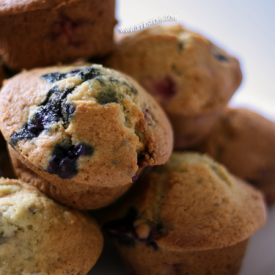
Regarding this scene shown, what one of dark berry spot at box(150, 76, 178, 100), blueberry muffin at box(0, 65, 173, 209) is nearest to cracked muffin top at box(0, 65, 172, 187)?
blueberry muffin at box(0, 65, 173, 209)

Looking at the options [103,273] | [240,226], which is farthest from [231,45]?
[103,273]

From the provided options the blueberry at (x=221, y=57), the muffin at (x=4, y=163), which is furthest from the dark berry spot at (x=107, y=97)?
the blueberry at (x=221, y=57)

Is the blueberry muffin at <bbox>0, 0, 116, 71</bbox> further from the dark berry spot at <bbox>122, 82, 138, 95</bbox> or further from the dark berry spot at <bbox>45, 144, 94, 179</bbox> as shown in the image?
the dark berry spot at <bbox>45, 144, 94, 179</bbox>

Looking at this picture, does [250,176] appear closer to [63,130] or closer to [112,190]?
[112,190]

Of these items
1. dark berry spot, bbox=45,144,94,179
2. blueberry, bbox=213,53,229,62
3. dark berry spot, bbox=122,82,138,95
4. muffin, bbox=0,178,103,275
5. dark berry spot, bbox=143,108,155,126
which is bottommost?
muffin, bbox=0,178,103,275

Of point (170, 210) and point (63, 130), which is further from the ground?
point (63, 130)

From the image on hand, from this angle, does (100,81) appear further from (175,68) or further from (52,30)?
(175,68)

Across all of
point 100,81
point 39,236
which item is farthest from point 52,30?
point 39,236
